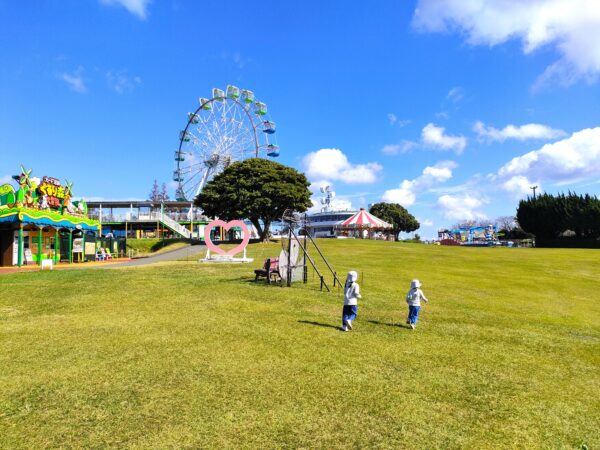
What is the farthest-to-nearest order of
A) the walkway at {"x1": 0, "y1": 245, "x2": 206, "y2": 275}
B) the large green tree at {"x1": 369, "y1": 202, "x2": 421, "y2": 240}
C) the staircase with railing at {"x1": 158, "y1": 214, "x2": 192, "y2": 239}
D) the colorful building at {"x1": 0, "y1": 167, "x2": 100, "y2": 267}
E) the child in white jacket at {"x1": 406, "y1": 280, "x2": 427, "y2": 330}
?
the large green tree at {"x1": 369, "y1": 202, "x2": 421, "y2": 240}
the staircase with railing at {"x1": 158, "y1": 214, "x2": 192, "y2": 239}
the colorful building at {"x1": 0, "y1": 167, "x2": 100, "y2": 267}
the walkway at {"x1": 0, "y1": 245, "x2": 206, "y2": 275}
the child in white jacket at {"x1": 406, "y1": 280, "x2": 427, "y2": 330}

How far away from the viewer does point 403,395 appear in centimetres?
617

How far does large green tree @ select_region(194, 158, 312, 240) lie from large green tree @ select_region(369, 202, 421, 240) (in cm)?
5227

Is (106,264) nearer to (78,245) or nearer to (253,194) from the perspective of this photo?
(78,245)

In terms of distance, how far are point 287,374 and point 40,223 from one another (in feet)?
84.6

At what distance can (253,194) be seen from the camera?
1823 inches

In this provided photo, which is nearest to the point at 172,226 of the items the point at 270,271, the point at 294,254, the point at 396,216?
the point at 270,271

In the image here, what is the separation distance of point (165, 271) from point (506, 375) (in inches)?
739

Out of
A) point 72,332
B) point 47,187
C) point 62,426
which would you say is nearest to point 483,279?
point 72,332

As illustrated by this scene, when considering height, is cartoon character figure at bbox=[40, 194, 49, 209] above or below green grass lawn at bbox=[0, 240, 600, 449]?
above

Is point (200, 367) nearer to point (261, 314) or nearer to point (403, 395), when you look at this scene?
point (403, 395)

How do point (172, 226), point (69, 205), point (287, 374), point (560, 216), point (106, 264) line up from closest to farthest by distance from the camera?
point (287, 374) → point (106, 264) → point (69, 205) → point (172, 226) → point (560, 216)

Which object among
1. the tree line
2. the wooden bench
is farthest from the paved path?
the tree line

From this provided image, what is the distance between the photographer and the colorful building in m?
25.2

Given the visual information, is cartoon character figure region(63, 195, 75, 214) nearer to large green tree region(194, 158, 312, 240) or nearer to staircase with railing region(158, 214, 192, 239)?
large green tree region(194, 158, 312, 240)
